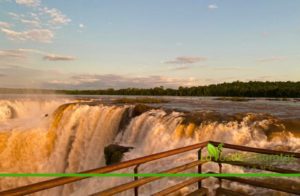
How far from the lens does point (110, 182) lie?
11.9 metres

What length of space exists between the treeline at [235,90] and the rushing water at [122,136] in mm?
42817

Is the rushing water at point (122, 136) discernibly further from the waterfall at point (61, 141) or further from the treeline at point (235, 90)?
the treeline at point (235, 90)

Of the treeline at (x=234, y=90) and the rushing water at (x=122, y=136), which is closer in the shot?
the rushing water at (x=122, y=136)

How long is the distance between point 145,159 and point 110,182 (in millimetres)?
7974

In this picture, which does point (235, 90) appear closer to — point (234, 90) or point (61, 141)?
point (234, 90)

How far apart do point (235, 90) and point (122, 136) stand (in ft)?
192

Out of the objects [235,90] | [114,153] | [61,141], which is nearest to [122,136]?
[114,153]

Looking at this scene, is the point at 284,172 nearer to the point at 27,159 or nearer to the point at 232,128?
the point at 232,128

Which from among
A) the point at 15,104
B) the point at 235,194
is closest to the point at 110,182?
the point at 235,194

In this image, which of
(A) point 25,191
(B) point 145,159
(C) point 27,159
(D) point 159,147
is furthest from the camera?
(C) point 27,159

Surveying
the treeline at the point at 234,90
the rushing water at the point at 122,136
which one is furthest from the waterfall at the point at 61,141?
the treeline at the point at 234,90

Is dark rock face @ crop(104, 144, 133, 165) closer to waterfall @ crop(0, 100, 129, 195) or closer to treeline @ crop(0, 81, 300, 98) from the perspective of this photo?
waterfall @ crop(0, 100, 129, 195)

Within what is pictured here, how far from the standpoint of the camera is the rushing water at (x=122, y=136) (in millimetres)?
13125

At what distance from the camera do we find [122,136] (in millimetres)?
17359
